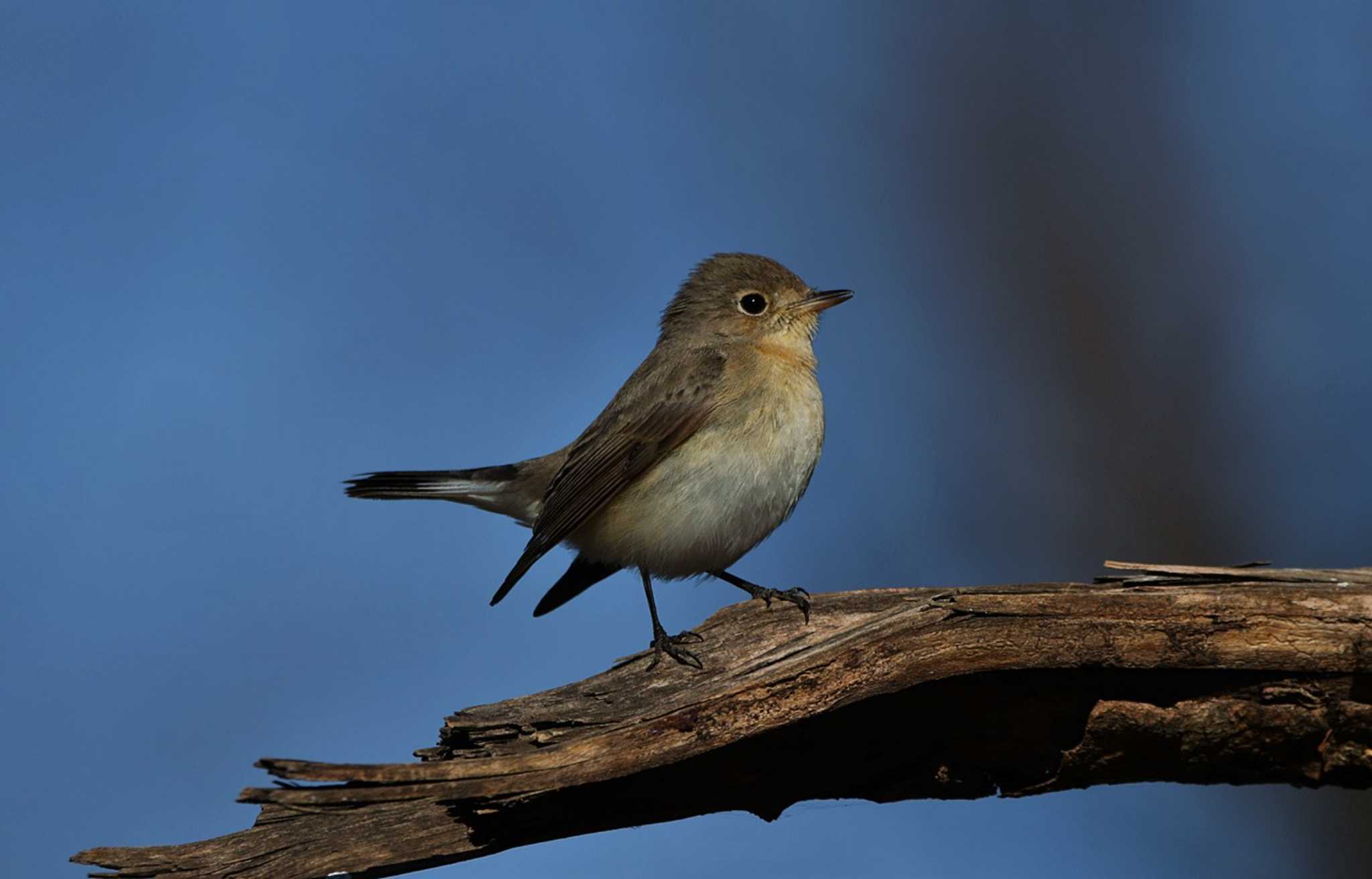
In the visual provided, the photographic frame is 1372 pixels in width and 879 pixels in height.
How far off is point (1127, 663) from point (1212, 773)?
45 centimetres

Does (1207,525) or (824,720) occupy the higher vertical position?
(1207,525)

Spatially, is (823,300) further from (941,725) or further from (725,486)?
(941,725)

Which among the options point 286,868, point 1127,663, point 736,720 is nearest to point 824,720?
point 736,720

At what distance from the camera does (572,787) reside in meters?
3.39

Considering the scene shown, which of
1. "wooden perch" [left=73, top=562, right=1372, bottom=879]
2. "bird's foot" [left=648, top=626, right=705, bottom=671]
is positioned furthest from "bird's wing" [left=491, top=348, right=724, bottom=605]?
"wooden perch" [left=73, top=562, right=1372, bottom=879]

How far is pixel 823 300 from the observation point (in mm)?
5750

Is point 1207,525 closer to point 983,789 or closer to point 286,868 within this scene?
point 983,789

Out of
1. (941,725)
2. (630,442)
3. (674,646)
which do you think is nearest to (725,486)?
(630,442)

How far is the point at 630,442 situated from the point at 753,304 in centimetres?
97

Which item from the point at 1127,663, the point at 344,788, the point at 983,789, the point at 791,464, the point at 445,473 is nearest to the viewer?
the point at 344,788

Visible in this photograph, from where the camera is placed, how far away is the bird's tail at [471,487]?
6.14 meters

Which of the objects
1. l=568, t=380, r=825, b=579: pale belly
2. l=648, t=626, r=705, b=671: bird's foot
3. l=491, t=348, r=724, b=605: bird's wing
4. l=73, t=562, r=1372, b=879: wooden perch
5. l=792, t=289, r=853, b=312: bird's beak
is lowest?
l=73, t=562, r=1372, b=879: wooden perch

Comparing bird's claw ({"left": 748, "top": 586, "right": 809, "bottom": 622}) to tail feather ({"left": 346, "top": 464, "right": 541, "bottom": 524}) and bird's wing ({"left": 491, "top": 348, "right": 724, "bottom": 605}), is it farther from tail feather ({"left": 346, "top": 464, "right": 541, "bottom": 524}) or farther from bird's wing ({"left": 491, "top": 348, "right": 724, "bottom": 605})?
tail feather ({"left": 346, "top": 464, "right": 541, "bottom": 524})

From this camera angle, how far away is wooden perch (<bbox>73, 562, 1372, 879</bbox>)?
11.2ft
